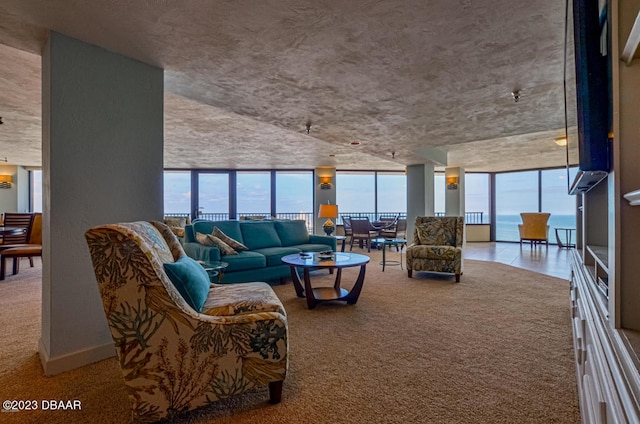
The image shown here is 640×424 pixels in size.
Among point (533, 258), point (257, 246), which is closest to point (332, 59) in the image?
point (257, 246)

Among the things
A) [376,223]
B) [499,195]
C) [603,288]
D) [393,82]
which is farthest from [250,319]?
[499,195]

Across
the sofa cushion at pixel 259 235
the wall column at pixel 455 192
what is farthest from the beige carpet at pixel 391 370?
the wall column at pixel 455 192

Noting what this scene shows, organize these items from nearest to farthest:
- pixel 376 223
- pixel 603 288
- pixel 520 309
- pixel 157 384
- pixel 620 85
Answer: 1. pixel 620 85
2. pixel 603 288
3. pixel 157 384
4. pixel 520 309
5. pixel 376 223

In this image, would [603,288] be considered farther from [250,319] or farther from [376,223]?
[376,223]

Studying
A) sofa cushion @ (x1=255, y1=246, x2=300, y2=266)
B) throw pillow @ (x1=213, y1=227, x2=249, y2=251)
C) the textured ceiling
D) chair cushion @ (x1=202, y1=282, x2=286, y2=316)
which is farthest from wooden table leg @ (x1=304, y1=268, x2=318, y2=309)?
the textured ceiling

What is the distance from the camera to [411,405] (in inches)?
65.0

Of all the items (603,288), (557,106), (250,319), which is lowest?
(250,319)

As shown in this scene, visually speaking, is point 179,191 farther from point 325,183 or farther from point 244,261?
point 244,261

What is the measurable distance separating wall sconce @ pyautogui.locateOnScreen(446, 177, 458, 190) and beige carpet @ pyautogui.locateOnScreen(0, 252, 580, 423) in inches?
233

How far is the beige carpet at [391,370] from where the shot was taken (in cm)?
160

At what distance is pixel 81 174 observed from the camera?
2.15m

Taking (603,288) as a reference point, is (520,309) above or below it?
below

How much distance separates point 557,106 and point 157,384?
4295 millimetres

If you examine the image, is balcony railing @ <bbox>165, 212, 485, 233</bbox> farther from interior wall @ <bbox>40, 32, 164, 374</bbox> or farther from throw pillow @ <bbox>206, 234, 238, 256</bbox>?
interior wall @ <bbox>40, 32, 164, 374</bbox>
